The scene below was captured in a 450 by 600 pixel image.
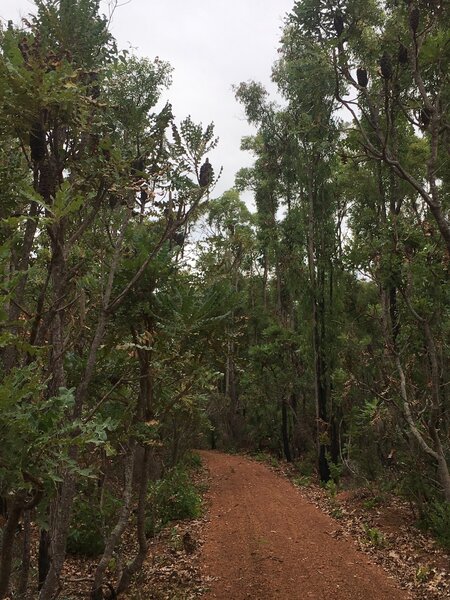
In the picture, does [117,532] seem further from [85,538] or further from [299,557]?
[85,538]

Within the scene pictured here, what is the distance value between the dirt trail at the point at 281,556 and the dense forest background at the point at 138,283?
1.43m

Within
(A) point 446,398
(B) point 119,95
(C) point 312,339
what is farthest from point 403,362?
(B) point 119,95

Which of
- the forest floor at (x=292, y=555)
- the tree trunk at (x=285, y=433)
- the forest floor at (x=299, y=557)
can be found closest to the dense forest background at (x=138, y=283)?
the forest floor at (x=292, y=555)

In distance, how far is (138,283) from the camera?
14.9ft

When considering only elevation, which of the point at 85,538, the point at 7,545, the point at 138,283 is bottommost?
the point at 85,538

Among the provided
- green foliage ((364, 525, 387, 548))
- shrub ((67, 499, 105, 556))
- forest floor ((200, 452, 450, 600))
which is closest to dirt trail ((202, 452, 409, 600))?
forest floor ((200, 452, 450, 600))

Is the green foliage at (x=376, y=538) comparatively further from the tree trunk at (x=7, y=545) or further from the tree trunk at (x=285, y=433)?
the tree trunk at (x=285, y=433)

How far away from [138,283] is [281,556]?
5937 mm

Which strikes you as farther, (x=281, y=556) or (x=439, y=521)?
(x=281, y=556)

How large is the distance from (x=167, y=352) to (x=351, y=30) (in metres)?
5.28

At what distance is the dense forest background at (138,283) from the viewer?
3.18m

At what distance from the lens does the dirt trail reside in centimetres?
682

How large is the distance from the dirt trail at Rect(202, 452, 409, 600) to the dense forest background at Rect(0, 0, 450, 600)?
1431 mm

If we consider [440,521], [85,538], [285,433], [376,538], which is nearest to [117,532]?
[85,538]
